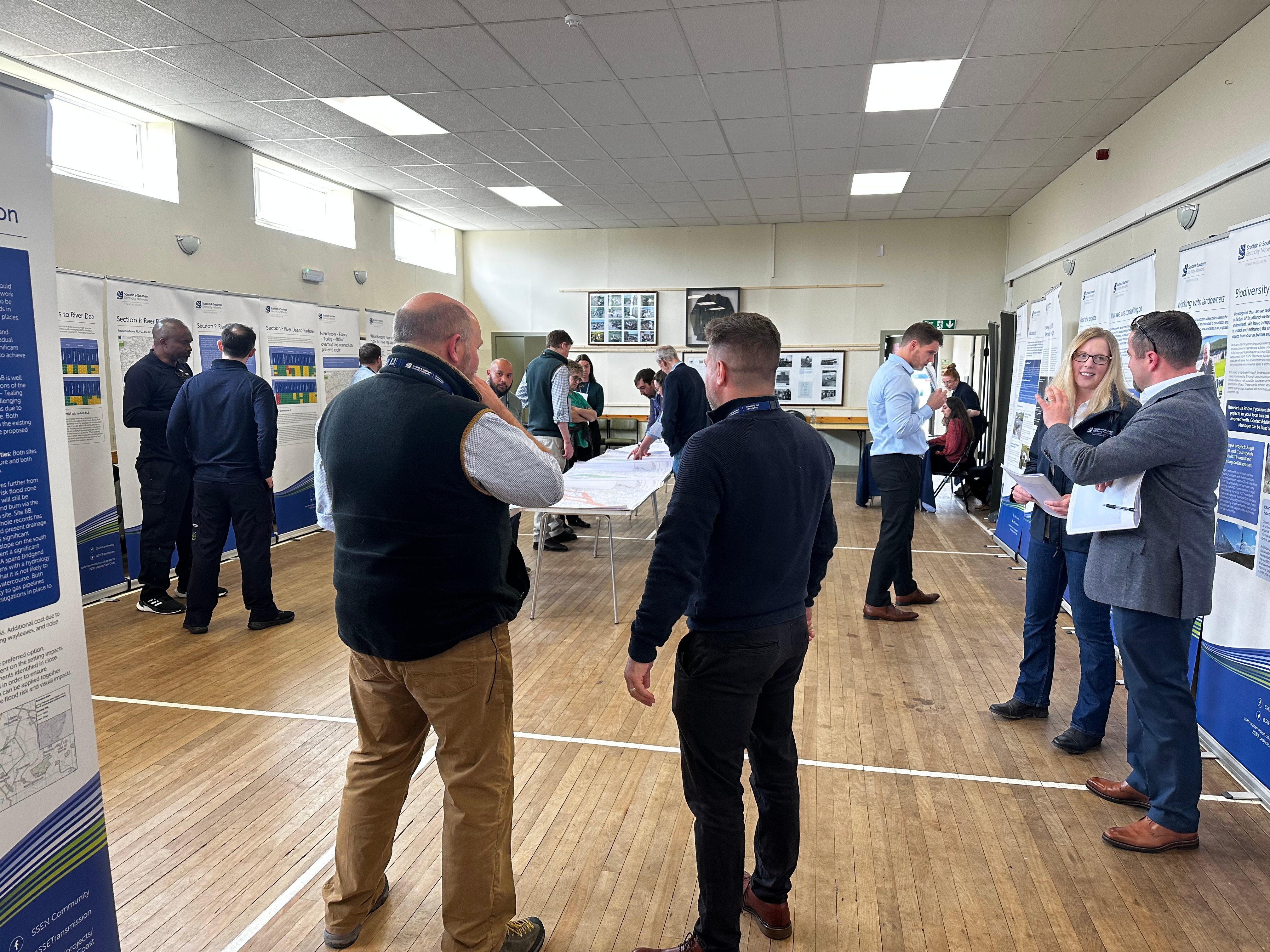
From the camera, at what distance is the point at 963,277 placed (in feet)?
34.7

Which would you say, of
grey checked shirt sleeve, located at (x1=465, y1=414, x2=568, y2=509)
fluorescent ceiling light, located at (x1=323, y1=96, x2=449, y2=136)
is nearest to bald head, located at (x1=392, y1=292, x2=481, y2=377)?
grey checked shirt sleeve, located at (x1=465, y1=414, x2=568, y2=509)

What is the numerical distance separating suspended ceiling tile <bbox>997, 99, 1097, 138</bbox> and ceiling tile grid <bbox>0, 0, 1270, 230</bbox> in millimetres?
21

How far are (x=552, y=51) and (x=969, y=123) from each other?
3.53 m

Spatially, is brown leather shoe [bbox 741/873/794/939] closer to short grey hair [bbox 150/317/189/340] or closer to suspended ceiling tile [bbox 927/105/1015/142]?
short grey hair [bbox 150/317/189/340]

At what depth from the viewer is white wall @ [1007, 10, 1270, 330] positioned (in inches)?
150

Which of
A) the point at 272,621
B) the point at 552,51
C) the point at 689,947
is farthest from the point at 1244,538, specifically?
the point at 272,621

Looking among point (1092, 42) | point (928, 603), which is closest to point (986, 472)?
point (928, 603)

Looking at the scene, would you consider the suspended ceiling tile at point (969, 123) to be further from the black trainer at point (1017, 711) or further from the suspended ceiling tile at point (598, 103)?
the black trainer at point (1017, 711)

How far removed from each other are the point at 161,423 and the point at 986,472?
321 inches

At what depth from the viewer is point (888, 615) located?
194 inches

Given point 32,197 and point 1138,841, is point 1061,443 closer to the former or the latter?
point 1138,841

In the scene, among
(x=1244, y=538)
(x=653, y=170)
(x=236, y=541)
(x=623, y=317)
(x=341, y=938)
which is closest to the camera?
(x=341, y=938)

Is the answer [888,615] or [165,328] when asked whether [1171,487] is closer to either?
[888,615]

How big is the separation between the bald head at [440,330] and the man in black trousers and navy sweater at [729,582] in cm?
61
